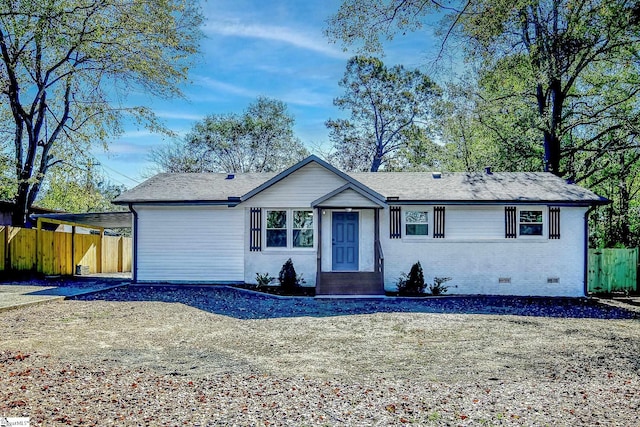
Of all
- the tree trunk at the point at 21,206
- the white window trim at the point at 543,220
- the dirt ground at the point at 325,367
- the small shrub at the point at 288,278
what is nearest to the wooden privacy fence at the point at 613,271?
the white window trim at the point at 543,220

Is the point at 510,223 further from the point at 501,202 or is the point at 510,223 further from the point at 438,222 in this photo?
the point at 438,222

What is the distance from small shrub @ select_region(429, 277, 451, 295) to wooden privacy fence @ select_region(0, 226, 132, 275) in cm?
1466

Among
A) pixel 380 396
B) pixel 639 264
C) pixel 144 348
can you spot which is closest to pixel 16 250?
pixel 144 348

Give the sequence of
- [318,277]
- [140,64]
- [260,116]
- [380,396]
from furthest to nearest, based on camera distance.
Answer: [260,116]
[140,64]
[318,277]
[380,396]

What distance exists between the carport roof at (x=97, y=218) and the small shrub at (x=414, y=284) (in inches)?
413

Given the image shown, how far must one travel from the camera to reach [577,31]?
34.4 ft

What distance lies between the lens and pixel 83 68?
1953 centimetres

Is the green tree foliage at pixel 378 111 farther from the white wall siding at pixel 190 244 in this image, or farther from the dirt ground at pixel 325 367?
the dirt ground at pixel 325 367

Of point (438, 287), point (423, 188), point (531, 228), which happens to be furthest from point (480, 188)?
point (438, 287)

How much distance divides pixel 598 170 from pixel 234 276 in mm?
16724

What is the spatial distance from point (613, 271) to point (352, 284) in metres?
9.81

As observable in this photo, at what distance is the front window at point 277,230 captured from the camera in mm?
16438

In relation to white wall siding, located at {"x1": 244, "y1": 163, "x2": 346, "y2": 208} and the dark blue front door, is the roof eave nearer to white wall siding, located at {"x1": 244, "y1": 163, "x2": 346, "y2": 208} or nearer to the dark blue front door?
the dark blue front door

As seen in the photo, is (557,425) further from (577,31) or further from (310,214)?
(310,214)
